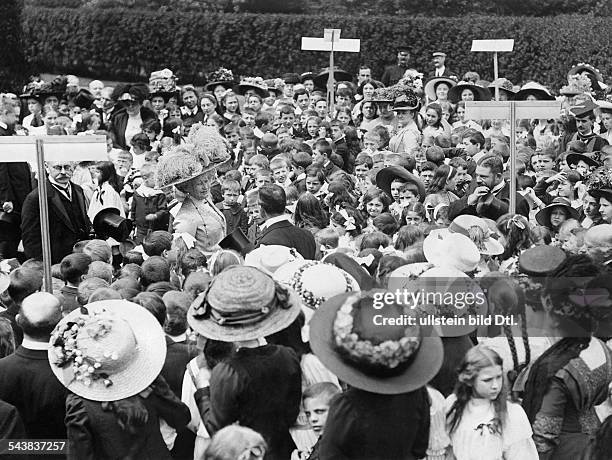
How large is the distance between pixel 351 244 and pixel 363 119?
308 inches

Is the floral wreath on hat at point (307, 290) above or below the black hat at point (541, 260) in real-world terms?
below

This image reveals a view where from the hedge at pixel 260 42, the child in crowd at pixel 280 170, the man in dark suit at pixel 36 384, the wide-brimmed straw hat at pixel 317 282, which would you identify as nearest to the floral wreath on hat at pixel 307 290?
the wide-brimmed straw hat at pixel 317 282

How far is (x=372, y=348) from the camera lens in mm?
5125

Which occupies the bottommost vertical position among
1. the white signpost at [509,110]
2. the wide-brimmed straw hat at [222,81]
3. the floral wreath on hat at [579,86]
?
the wide-brimmed straw hat at [222,81]

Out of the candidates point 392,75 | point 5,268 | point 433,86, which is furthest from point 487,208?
point 392,75

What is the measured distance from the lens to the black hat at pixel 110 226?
10.1 metres

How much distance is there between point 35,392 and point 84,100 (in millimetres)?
13474

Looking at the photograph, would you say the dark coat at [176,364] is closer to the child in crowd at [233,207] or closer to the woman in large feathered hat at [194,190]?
the woman in large feathered hat at [194,190]

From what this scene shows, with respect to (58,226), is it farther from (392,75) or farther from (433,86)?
(392,75)

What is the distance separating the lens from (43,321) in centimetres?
571

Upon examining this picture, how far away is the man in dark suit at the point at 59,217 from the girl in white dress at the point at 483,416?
4.97 meters

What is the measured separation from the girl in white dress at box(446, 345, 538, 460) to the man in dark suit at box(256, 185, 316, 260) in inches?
92.2

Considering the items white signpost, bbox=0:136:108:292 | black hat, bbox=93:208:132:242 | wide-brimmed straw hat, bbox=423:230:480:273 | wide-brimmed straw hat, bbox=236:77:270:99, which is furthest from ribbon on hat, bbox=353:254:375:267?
wide-brimmed straw hat, bbox=236:77:270:99

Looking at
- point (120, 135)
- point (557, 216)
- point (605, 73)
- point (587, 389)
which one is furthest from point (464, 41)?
point (587, 389)
